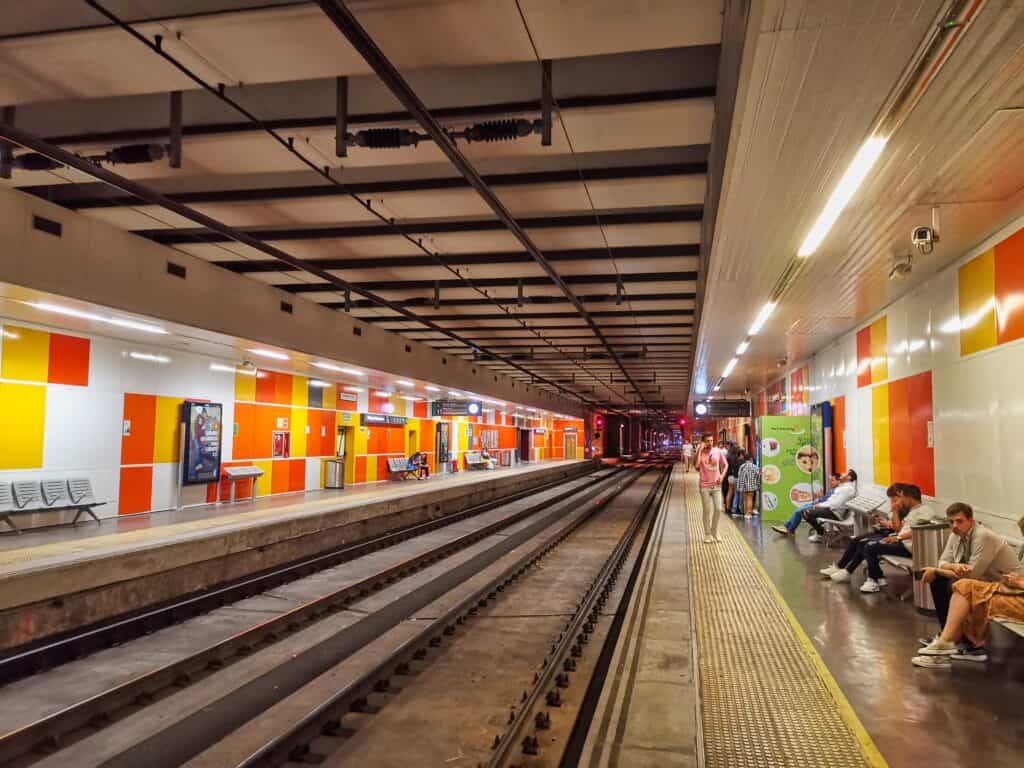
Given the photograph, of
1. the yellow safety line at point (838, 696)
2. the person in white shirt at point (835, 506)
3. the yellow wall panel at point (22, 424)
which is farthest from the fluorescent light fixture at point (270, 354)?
the person in white shirt at point (835, 506)

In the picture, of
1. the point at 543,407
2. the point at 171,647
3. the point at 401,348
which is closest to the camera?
the point at 171,647

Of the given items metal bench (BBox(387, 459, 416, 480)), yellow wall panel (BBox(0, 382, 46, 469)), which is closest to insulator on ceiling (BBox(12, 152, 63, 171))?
yellow wall panel (BBox(0, 382, 46, 469))

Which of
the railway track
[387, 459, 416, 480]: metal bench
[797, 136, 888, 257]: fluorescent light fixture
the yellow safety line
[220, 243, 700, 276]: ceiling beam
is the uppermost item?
[220, 243, 700, 276]: ceiling beam

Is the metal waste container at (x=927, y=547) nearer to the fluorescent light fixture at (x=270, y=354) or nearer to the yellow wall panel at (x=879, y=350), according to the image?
the yellow wall panel at (x=879, y=350)

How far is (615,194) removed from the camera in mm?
7035

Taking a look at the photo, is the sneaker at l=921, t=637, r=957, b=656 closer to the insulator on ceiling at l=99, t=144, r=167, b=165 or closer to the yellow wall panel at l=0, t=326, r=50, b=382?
the insulator on ceiling at l=99, t=144, r=167, b=165

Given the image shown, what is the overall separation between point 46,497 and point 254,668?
6.29m

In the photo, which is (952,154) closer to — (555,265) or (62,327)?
(555,265)

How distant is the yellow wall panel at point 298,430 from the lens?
15.8m

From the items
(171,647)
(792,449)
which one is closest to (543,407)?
(792,449)

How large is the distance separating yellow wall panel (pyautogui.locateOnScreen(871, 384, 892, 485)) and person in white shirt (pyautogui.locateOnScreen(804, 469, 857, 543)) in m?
0.38

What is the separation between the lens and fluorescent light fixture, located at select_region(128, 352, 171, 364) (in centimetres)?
1132

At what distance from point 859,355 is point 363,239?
762cm

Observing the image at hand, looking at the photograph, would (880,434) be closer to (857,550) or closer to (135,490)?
(857,550)
